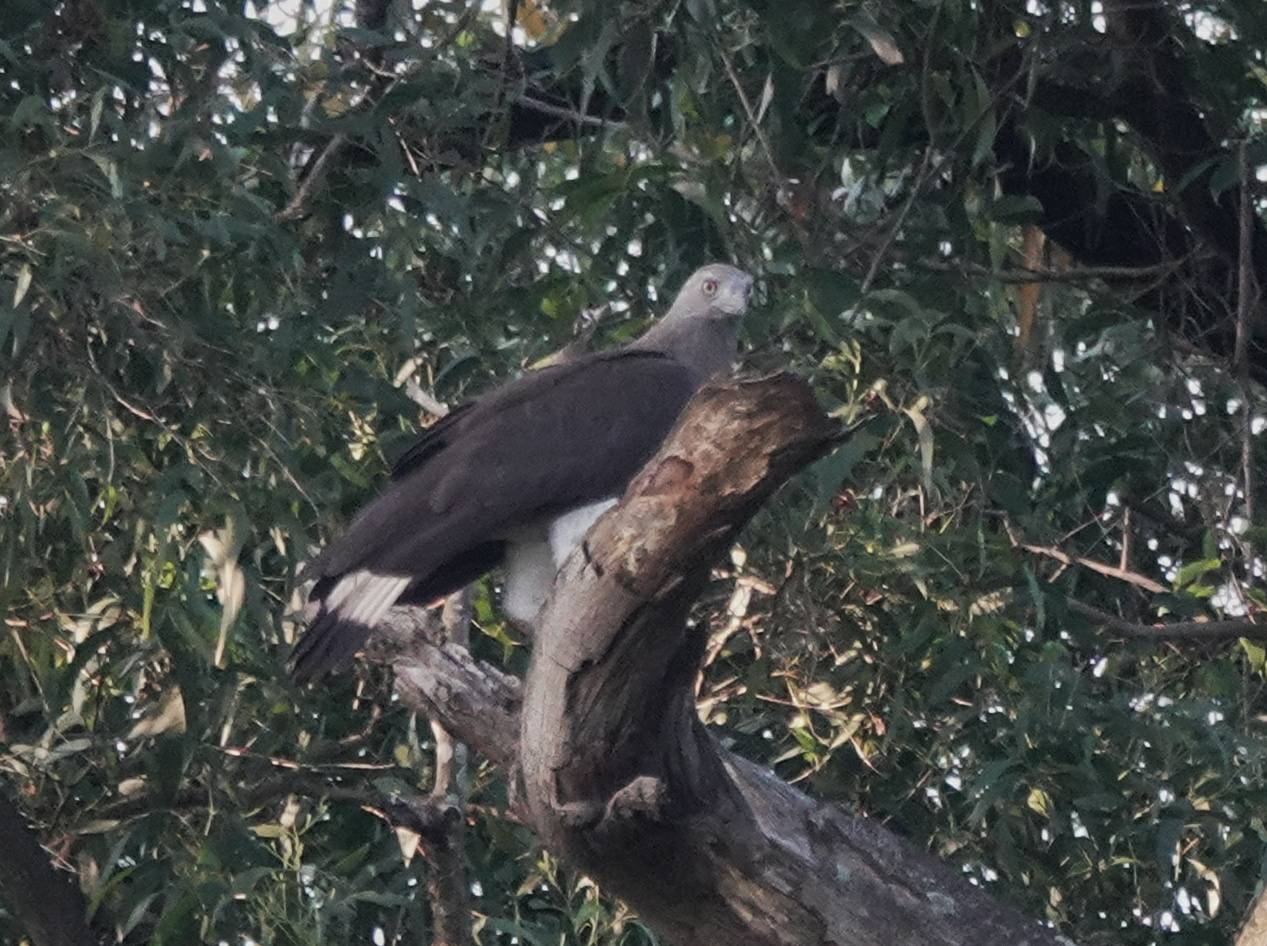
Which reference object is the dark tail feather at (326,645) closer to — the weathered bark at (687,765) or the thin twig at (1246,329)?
the weathered bark at (687,765)

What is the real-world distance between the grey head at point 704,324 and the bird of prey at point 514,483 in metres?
0.01

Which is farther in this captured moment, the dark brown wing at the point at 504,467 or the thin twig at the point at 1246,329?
the thin twig at the point at 1246,329

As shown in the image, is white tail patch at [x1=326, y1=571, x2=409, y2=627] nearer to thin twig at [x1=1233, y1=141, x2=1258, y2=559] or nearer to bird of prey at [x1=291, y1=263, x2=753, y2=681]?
bird of prey at [x1=291, y1=263, x2=753, y2=681]

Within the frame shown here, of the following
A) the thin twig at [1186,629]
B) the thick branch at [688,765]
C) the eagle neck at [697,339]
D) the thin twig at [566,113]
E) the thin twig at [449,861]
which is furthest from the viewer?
the eagle neck at [697,339]

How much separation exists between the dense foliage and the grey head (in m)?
0.09

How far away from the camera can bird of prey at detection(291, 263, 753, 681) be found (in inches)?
171

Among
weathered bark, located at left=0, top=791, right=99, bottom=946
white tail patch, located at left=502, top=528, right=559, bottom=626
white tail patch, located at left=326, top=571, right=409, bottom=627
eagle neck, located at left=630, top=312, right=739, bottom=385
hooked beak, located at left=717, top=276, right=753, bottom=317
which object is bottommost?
weathered bark, located at left=0, top=791, right=99, bottom=946

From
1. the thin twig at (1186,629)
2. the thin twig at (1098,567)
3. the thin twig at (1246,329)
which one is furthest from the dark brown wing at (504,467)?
the thin twig at (1246,329)

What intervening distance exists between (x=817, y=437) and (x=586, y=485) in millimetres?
2076

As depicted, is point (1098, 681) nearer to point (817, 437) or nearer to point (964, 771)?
point (964, 771)

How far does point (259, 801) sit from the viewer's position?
456cm

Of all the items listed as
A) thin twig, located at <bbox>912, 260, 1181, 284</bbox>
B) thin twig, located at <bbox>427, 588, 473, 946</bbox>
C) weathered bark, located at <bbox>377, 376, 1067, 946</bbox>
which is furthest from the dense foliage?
weathered bark, located at <bbox>377, 376, 1067, 946</bbox>

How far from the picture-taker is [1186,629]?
462 centimetres

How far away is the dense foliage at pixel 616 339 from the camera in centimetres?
424
